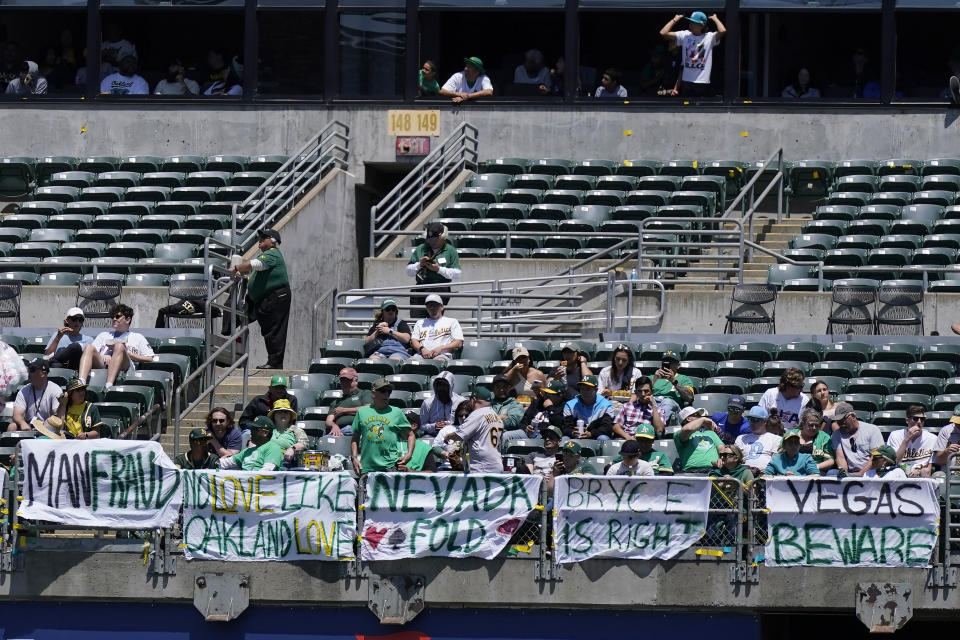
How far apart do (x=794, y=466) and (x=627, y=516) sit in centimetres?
153

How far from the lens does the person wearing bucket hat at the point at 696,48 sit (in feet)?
89.1

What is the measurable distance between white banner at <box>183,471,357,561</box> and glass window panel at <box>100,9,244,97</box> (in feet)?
43.3

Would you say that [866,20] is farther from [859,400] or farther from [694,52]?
[859,400]

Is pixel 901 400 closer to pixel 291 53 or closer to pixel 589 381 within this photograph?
pixel 589 381

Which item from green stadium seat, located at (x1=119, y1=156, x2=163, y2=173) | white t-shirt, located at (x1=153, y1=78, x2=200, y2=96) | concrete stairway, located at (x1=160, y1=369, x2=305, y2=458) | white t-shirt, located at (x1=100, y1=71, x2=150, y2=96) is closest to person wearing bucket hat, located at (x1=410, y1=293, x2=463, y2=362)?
concrete stairway, located at (x1=160, y1=369, x2=305, y2=458)

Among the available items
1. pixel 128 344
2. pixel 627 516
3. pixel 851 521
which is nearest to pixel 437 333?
pixel 128 344

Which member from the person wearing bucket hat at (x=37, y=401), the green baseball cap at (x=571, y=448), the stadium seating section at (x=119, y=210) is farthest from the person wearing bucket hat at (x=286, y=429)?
the stadium seating section at (x=119, y=210)

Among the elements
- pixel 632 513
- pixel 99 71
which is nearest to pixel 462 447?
pixel 632 513

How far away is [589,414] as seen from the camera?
1764 cm

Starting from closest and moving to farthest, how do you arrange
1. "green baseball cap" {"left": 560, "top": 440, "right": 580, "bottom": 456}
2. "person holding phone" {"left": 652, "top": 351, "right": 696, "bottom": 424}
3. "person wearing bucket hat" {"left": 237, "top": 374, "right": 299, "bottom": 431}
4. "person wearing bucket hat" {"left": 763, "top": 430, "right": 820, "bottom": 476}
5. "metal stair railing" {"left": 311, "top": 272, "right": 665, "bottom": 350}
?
"green baseball cap" {"left": 560, "top": 440, "right": 580, "bottom": 456} < "person wearing bucket hat" {"left": 763, "top": 430, "right": 820, "bottom": 476} < "person wearing bucket hat" {"left": 237, "top": 374, "right": 299, "bottom": 431} < "person holding phone" {"left": 652, "top": 351, "right": 696, "bottom": 424} < "metal stair railing" {"left": 311, "top": 272, "right": 665, "bottom": 350}

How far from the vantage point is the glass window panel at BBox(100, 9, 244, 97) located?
28.6m

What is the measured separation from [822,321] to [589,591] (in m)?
6.95

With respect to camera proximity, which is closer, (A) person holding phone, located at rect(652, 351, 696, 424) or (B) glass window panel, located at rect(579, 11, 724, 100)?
(A) person holding phone, located at rect(652, 351, 696, 424)

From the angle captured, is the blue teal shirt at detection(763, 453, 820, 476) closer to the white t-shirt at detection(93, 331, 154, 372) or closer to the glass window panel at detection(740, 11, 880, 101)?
the white t-shirt at detection(93, 331, 154, 372)
